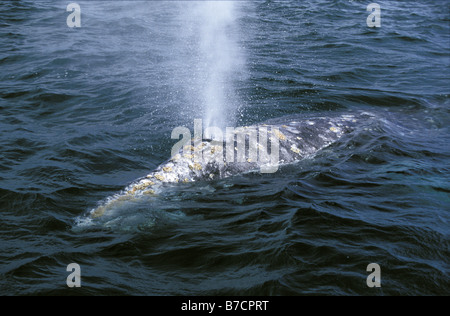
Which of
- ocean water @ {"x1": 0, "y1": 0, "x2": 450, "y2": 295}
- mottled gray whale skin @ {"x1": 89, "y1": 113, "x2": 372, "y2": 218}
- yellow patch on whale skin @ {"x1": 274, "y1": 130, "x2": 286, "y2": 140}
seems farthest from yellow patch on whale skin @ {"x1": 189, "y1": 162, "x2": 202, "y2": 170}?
yellow patch on whale skin @ {"x1": 274, "y1": 130, "x2": 286, "y2": 140}

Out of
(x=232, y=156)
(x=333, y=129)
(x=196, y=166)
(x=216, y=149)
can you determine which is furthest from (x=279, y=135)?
(x=196, y=166)

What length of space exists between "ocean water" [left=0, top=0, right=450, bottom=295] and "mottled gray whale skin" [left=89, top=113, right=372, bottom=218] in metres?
0.18

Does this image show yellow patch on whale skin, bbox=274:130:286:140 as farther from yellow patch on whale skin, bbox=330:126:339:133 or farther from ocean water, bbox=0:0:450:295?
yellow patch on whale skin, bbox=330:126:339:133

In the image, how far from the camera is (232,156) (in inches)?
295

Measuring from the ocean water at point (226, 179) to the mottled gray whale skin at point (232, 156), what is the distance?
0.60 feet

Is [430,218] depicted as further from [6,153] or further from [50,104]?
[50,104]

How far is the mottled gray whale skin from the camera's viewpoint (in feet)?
22.0

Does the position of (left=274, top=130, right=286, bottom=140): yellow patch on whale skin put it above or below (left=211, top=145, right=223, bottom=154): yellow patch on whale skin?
above

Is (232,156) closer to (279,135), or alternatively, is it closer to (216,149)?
(216,149)

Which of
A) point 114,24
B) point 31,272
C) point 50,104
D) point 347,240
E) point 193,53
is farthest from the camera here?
point 114,24

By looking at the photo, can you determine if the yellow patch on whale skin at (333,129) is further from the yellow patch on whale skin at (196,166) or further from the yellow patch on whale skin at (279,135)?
the yellow patch on whale skin at (196,166)
